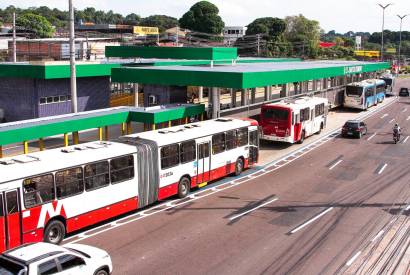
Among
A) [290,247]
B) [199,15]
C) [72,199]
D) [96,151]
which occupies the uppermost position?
[199,15]

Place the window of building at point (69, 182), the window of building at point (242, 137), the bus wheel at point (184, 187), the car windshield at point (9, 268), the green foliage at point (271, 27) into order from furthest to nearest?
the green foliage at point (271, 27), the window of building at point (242, 137), the bus wheel at point (184, 187), the window of building at point (69, 182), the car windshield at point (9, 268)

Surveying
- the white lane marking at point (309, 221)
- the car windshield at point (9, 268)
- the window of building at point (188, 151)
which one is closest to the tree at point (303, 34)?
the window of building at point (188, 151)

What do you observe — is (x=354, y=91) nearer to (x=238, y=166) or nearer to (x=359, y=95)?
(x=359, y=95)

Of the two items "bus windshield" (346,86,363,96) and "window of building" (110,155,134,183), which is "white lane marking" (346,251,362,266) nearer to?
"window of building" (110,155,134,183)

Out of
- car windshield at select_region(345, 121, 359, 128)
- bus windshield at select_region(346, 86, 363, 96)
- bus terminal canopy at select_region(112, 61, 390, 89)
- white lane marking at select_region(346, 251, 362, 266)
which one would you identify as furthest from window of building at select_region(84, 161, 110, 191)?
bus windshield at select_region(346, 86, 363, 96)

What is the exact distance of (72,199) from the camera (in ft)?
53.9

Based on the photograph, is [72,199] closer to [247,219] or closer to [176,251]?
[176,251]

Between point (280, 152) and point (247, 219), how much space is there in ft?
48.1

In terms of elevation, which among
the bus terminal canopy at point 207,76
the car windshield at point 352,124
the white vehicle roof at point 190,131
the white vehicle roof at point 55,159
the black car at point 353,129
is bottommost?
the black car at point 353,129

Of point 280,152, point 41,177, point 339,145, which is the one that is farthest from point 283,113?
point 41,177

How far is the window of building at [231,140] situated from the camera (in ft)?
81.7

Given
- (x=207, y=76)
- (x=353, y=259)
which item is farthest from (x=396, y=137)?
(x=353, y=259)

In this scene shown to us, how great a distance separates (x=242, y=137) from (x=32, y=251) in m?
16.0

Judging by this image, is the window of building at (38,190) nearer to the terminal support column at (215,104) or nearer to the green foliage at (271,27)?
the terminal support column at (215,104)
